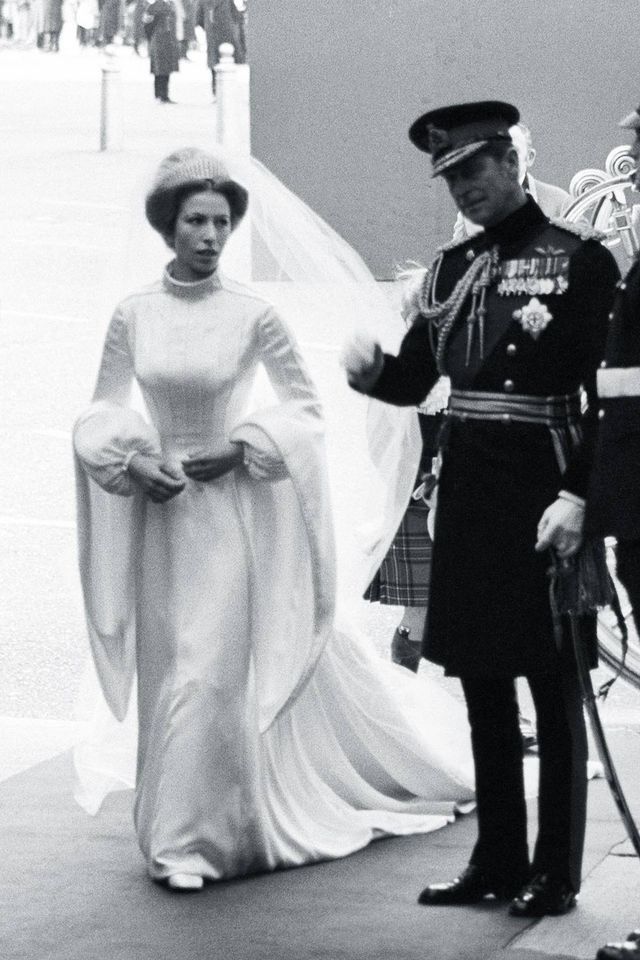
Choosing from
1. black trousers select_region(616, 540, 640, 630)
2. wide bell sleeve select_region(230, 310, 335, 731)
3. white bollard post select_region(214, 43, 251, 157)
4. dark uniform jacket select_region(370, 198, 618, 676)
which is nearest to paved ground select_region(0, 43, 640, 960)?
wide bell sleeve select_region(230, 310, 335, 731)

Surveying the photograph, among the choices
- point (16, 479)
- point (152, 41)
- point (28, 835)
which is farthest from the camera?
point (152, 41)

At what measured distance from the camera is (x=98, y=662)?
525cm

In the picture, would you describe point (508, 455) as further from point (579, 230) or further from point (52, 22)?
point (52, 22)

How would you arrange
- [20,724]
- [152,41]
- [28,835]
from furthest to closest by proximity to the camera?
[152,41]
[20,724]
[28,835]

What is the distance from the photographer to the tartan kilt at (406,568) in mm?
6207

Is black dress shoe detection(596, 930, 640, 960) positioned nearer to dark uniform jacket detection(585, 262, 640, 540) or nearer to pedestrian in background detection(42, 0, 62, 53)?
dark uniform jacket detection(585, 262, 640, 540)

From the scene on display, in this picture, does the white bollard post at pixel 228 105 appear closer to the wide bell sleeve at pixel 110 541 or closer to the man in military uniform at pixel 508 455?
the wide bell sleeve at pixel 110 541

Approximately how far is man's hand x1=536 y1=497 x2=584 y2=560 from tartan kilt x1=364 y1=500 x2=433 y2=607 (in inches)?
75.2

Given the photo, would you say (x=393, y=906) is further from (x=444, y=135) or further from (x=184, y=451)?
(x=444, y=135)

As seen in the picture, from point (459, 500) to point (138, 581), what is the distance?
3.25ft

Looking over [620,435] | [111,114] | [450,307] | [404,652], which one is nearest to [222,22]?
[111,114]

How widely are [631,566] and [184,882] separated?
4.58 ft

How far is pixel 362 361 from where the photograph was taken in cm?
462

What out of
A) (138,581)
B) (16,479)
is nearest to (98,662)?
(138,581)
